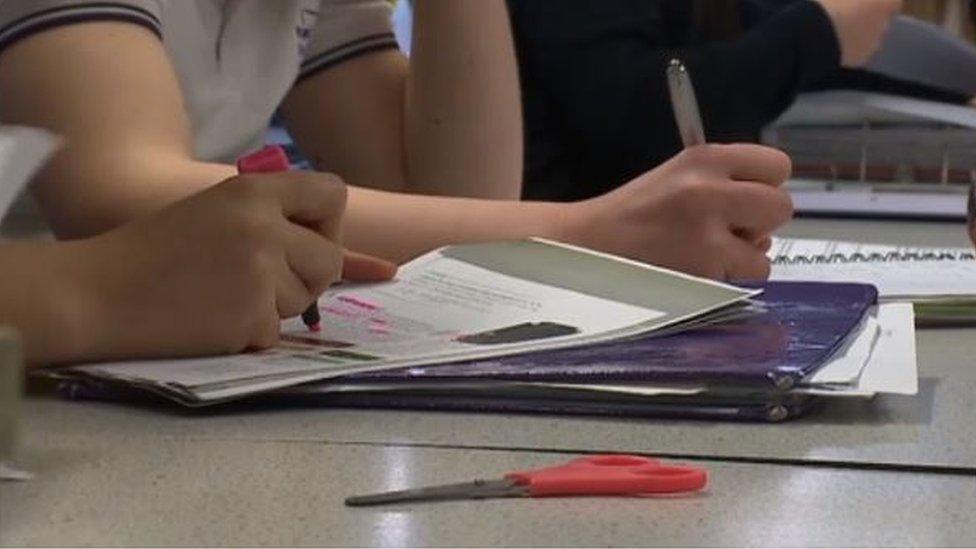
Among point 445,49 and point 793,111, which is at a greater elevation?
point 445,49

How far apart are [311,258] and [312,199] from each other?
26 millimetres

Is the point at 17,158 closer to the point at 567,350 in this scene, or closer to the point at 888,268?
the point at 567,350

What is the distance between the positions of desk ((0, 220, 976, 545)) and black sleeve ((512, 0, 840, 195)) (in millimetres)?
752

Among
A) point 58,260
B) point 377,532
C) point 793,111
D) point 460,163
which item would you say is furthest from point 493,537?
point 793,111

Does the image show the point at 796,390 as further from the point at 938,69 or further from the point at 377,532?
the point at 938,69

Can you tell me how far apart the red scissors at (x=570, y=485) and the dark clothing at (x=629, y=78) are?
90 cm

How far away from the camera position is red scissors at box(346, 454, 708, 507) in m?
0.48

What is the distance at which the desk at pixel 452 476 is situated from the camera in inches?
17.8

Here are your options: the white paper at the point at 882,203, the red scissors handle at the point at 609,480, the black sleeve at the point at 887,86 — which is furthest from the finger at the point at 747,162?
the black sleeve at the point at 887,86

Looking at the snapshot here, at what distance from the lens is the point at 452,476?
51 cm

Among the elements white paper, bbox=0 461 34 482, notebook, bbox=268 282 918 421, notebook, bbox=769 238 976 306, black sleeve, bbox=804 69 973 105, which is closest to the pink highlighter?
notebook, bbox=268 282 918 421

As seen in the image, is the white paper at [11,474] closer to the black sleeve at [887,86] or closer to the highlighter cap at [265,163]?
the highlighter cap at [265,163]

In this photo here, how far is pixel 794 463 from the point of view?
0.53 metres

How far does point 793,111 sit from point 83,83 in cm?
94
